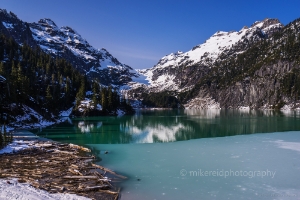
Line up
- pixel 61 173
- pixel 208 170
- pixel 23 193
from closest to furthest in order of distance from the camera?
pixel 23 193
pixel 61 173
pixel 208 170

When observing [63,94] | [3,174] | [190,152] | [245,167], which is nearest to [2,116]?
[3,174]

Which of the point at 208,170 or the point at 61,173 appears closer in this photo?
the point at 61,173

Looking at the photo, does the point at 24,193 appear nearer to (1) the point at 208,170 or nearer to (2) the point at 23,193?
(2) the point at 23,193

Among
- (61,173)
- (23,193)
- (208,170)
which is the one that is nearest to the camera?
(23,193)

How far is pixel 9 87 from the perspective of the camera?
59.7 metres

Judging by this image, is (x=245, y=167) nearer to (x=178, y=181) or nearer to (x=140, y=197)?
(x=178, y=181)

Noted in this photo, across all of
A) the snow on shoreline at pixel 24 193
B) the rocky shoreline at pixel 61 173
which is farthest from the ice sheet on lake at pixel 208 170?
the snow on shoreline at pixel 24 193

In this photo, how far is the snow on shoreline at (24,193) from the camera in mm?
13188

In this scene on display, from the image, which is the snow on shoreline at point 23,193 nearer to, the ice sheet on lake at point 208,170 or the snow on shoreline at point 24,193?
the snow on shoreline at point 24,193

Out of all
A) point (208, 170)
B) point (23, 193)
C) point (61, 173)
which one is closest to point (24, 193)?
point (23, 193)

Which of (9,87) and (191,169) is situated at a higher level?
(9,87)

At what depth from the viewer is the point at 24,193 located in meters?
13.9

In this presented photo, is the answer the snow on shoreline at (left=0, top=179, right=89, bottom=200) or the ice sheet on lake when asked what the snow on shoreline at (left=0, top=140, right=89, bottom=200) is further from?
the ice sheet on lake

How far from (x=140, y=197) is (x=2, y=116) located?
49398 mm
